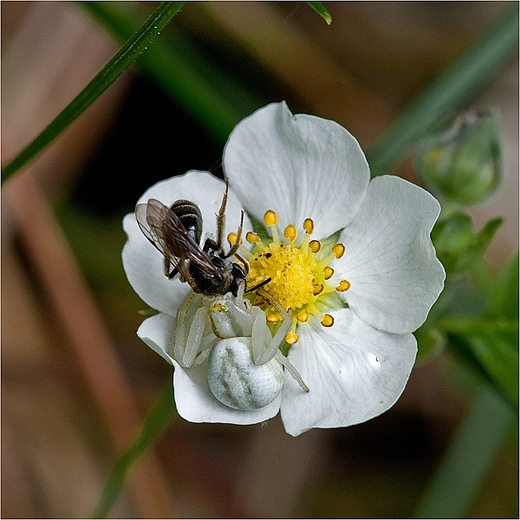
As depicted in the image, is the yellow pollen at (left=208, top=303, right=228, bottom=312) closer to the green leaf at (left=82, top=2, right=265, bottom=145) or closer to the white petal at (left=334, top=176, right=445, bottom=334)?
the white petal at (left=334, top=176, right=445, bottom=334)

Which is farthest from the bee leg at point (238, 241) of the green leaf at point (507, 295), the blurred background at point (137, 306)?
the blurred background at point (137, 306)

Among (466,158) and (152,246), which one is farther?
(466,158)

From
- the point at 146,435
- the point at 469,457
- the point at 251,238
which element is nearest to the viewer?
the point at 251,238

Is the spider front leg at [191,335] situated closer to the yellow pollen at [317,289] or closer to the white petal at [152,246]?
the white petal at [152,246]

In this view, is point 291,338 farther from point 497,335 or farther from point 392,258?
point 497,335

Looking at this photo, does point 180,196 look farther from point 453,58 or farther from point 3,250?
point 453,58

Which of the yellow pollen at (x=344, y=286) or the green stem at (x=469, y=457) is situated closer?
the yellow pollen at (x=344, y=286)

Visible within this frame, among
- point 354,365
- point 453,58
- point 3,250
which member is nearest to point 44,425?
point 3,250

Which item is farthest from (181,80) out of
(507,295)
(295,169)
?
(507,295)
